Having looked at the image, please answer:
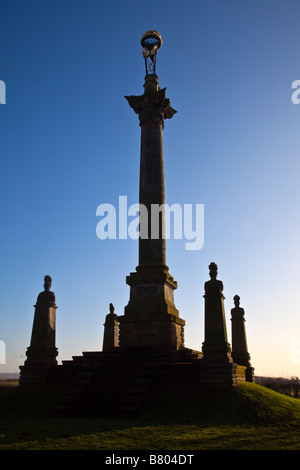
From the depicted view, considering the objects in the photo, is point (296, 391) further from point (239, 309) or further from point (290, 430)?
point (290, 430)

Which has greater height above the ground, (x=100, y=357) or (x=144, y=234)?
(x=144, y=234)

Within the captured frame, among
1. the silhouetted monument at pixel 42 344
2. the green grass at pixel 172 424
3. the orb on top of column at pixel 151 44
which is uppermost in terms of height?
the orb on top of column at pixel 151 44

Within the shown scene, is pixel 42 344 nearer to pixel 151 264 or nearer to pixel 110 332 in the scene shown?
pixel 151 264

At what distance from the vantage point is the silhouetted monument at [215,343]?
15.5 meters

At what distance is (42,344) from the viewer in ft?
64.7

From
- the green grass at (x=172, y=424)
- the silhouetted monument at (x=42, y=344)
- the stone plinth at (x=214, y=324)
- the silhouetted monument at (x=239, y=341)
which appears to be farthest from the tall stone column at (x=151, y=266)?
the silhouetted monument at (x=239, y=341)

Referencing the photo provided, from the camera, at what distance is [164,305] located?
787 inches

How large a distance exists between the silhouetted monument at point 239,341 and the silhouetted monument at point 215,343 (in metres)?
6.57

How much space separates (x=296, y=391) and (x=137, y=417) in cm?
2389

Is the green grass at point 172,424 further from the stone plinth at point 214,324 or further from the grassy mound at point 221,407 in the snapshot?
the stone plinth at point 214,324

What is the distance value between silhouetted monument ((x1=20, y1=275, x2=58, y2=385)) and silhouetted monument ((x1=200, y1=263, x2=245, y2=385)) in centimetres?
803

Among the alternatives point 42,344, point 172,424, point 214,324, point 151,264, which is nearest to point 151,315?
point 151,264

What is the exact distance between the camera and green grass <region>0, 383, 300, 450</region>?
926cm
